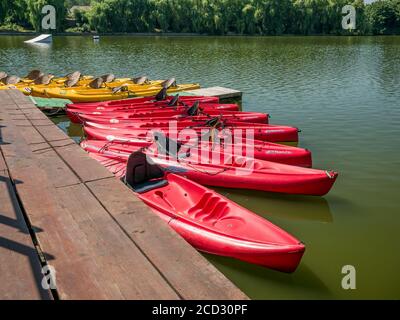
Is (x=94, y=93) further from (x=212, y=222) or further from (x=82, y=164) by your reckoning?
(x=212, y=222)

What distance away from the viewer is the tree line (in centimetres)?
7494

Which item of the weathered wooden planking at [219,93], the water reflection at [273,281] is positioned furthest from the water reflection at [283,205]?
the weathered wooden planking at [219,93]

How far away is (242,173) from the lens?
406 inches

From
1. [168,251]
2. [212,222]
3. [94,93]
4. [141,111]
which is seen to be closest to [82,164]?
[212,222]

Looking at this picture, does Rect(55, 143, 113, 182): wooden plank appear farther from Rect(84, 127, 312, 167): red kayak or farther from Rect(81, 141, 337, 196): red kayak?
Rect(84, 127, 312, 167): red kayak

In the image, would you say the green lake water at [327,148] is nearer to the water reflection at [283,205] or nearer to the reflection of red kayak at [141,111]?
the water reflection at [283,205]

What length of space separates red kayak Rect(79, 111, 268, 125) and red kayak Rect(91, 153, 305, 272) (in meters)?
6.41

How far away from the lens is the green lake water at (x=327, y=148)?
7.28 metres

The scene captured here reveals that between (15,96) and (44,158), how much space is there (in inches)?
379

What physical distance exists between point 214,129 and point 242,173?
3190mm

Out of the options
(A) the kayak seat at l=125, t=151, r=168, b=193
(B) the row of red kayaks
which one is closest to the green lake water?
(B) the row of red kayaks

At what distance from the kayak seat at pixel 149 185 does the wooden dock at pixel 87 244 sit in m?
1.53

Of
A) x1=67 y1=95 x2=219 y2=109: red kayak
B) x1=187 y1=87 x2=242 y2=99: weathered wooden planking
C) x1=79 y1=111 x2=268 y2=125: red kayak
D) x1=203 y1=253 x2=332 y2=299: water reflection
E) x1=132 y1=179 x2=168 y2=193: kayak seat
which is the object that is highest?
x1=187 y1=87 x2=242 y2=99: weathered wooden planking
